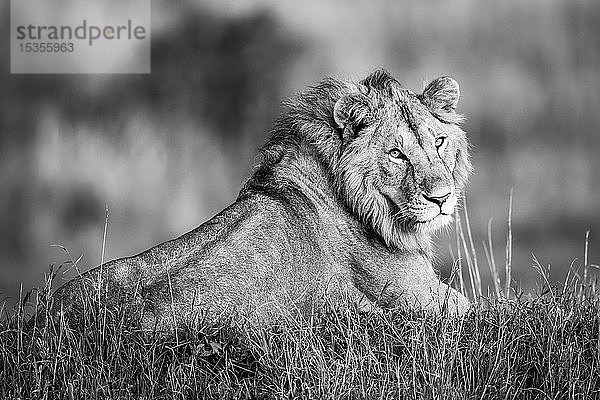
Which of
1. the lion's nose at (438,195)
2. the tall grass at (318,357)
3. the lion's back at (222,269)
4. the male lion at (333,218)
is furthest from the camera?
the lion's nose at (438,195)

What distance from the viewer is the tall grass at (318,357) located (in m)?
5.42

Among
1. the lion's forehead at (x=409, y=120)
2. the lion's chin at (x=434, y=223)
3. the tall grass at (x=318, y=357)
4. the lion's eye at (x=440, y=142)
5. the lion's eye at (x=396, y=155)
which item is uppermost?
the lion's forehead at (x=409, y=120)

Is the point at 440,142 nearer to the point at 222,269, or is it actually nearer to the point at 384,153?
the point at 384,153

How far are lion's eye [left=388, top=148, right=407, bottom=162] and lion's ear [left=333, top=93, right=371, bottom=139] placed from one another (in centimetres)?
29

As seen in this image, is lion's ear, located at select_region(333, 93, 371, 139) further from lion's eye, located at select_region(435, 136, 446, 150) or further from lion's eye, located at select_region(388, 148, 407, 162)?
lion's eye, located at select_region(435, 136, 446, 150)

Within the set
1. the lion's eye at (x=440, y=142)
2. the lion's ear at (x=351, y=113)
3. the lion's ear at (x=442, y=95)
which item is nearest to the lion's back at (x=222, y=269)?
the lion's ear at (x=351, y=113)

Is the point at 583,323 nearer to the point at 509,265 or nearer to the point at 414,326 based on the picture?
the point at 414,326

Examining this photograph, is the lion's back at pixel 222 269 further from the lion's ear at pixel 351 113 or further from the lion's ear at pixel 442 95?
the lion's ear at pixel 442 95

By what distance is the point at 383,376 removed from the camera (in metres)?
5.48

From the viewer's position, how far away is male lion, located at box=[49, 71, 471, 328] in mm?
6664

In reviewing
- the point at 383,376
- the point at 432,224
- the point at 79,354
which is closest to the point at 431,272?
the point at 432,224

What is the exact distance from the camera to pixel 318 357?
5488 mm

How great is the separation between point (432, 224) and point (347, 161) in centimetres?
76

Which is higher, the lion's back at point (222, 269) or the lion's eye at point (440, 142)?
the lion's eye at point (440, 142)
